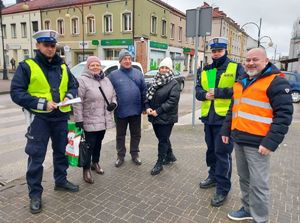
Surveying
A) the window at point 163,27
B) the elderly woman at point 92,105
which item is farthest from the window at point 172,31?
the elderly woman at point 92,105

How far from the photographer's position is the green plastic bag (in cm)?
373

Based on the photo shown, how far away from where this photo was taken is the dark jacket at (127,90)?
14.4 feet

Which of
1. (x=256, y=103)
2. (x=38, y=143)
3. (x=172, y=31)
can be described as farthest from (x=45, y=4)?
(x=256, y=103)

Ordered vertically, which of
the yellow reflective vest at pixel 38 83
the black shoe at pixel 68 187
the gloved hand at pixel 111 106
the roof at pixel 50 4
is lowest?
the black shoe at pixel 68 187

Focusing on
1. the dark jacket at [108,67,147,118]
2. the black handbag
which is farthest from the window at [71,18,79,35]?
the black handbag

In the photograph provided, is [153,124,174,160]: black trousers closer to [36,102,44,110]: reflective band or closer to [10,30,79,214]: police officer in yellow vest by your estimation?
[10,30,79,214]: police officer in yellow vest

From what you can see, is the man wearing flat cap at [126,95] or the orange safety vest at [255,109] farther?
the man wearing flat cap at [126,95]

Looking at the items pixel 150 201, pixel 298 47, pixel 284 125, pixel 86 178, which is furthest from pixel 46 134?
pixel 298 47

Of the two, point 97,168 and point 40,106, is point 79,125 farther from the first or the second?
point 97,168

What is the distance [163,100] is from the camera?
4.23 m

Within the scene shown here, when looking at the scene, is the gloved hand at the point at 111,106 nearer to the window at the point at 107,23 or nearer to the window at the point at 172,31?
the window at the point at 107,23

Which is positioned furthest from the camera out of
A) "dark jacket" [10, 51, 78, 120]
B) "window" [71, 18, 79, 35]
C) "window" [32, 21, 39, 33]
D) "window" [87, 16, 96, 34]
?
"window" [32, 21, 39, 33]

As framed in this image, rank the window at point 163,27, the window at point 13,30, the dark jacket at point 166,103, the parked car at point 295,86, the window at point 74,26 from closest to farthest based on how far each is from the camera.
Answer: the dark jacket at point 166,103 → the parked car at point 295,86 → the window at point 74,26 → the window at point 163,27 → the window at point 13,30

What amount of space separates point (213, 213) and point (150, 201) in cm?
81
